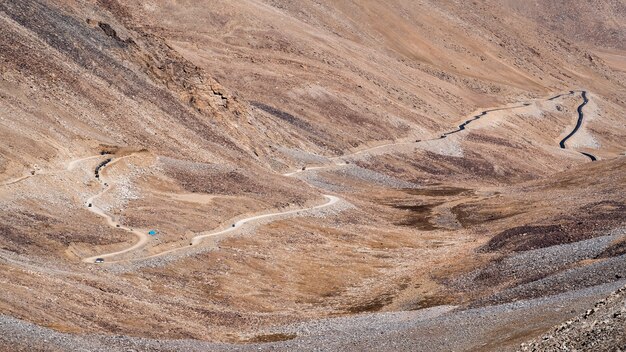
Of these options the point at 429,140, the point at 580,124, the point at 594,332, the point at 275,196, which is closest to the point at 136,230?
the point at 275,196

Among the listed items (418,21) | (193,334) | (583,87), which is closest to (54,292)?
(193,334)

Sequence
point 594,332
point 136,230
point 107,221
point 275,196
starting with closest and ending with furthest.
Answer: point 594,332, point 136,230, point 107,221, point 275,196

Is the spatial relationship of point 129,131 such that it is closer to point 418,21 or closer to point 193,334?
point 193,334

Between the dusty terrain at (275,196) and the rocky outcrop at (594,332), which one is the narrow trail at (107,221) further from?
the rocky outcrop at (594,332)

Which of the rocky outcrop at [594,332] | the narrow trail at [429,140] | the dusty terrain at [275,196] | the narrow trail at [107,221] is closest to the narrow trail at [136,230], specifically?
the narrow trail at [107,221]

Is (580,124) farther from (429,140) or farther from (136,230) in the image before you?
(136,230)

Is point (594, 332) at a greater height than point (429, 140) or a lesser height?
greater

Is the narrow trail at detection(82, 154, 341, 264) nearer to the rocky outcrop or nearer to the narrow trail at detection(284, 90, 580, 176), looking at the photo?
the narrow trail at detection(284, 90, 580, 176)

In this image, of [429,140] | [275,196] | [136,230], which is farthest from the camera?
[429,140]
